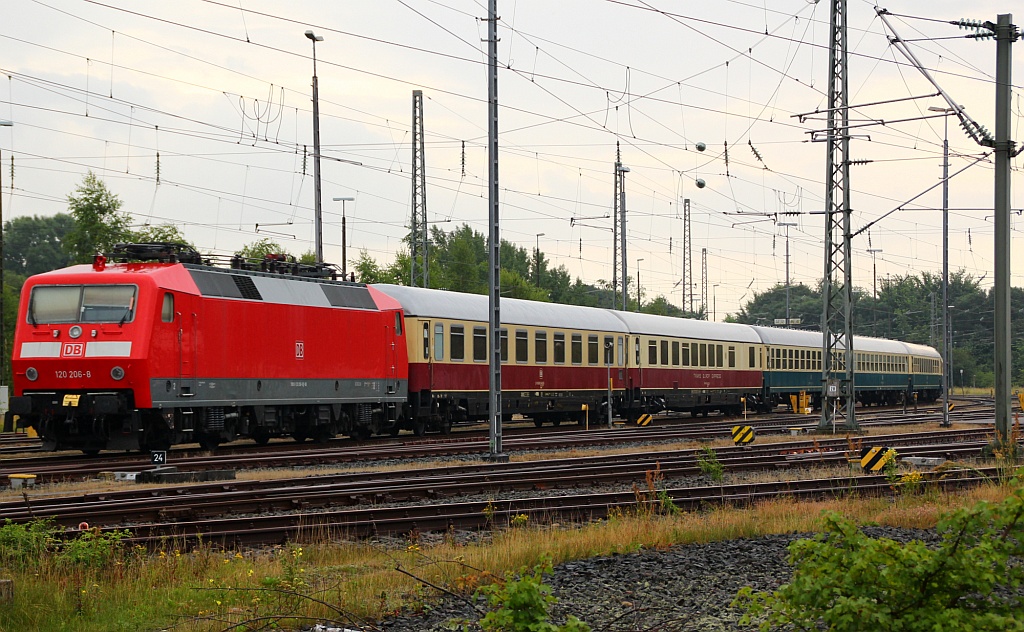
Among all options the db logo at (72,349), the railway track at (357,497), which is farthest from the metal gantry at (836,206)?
the db logo at (72,349)

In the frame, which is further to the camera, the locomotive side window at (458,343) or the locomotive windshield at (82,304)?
the locomotive side window at (458,343)

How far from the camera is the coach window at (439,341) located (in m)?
30.8

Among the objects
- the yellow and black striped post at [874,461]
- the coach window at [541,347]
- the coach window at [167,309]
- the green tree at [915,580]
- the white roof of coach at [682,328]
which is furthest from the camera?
the white roof of coach at [682,328]

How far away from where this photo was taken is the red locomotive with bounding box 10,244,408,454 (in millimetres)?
21500

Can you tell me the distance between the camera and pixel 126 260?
23812 mm

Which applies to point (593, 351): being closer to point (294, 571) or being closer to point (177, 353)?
point (177, 353)

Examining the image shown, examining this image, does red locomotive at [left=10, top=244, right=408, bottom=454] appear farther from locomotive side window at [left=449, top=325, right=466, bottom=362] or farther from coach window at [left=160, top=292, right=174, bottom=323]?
locomotive side window at [left=449, top=325, right=466, bottom=362]

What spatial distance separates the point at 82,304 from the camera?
21906 mm

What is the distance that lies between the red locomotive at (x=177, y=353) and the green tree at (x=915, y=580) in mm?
17816

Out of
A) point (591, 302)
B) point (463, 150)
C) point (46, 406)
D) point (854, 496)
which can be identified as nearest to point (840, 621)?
point (854, 496)

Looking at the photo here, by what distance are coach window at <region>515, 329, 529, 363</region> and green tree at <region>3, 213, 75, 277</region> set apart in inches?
3675

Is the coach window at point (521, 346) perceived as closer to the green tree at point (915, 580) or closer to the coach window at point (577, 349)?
the coach window at point (577, 349)

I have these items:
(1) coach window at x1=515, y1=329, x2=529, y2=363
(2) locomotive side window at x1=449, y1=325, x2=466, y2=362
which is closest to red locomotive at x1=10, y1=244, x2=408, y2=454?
(2) locomotive side window at x1=449, y1=325, x2=466, y2=362

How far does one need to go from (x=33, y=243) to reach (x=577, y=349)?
99793mm
